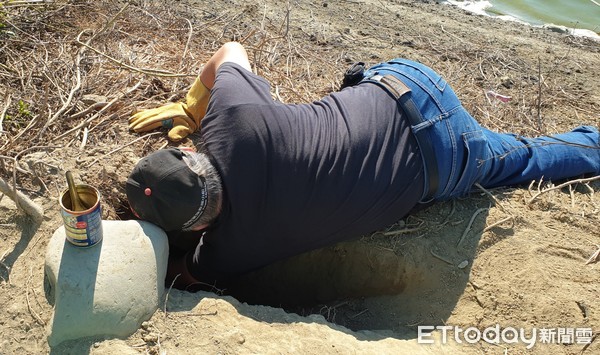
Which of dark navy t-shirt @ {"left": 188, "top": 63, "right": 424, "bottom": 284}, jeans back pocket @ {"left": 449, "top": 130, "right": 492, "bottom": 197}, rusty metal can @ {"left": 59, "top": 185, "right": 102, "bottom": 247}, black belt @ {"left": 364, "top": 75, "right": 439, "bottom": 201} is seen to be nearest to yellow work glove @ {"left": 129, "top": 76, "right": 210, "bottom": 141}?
dark navy t-shirt @ {"left": 188, "top": 63, "right": 424, "bottom": 284}

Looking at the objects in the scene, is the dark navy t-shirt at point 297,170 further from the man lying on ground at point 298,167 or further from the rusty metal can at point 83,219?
the rusty metal can at point 83,219

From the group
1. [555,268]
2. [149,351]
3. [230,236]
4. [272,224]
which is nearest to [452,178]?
[555,268]

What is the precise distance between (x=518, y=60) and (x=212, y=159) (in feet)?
11.5

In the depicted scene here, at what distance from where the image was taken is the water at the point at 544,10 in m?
7.55

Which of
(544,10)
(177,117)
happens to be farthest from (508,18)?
(177,117)

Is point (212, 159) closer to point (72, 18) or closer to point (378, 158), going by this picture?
point (378, 158)

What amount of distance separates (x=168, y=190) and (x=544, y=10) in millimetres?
7189

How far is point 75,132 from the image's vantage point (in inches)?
118

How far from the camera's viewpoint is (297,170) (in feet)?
7.73

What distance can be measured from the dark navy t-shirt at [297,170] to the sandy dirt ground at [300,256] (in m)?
0.26

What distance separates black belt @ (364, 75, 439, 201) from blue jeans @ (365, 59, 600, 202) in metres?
0.02

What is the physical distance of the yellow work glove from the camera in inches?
119

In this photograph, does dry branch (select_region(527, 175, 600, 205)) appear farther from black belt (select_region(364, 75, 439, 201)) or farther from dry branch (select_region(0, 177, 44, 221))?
dry branch (select_region(0, 177, 44, 221))

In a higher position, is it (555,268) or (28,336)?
(555,268)
